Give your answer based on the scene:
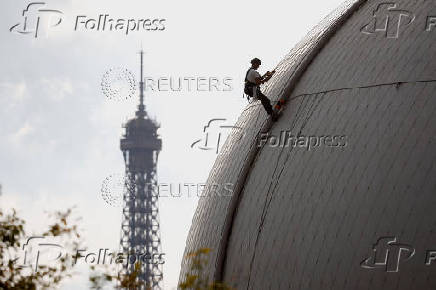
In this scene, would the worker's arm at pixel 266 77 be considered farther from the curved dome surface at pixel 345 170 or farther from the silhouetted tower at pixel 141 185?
the silhouetted tower at pixel 141 185

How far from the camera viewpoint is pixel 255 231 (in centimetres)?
2255

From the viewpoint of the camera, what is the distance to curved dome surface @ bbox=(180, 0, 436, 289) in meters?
20.2

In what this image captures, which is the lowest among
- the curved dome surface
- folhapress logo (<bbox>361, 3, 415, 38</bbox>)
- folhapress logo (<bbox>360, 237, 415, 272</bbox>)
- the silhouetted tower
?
folhapress logo (<bbox>360, 237, 415, 272</bbox>)

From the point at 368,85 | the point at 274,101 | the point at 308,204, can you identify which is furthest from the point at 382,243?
the point at 274,101

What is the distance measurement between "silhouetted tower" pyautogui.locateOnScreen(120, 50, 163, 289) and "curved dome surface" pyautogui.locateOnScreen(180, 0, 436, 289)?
75.1m

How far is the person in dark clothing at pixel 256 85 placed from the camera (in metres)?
23.1

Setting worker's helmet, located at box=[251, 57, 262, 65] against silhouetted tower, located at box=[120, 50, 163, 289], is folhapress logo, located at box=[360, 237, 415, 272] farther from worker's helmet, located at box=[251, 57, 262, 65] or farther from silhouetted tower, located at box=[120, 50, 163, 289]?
silhouetted tower, located at box=[120, 50, 163, 289]

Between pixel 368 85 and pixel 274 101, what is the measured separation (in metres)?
2.60

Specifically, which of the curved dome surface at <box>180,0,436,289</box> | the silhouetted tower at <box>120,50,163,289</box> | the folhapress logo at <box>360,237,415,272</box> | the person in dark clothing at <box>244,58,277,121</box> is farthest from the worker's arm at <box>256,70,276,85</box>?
the silhouetted tower at <box>120,50,163,289</box>

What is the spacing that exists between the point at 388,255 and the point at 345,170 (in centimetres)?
194

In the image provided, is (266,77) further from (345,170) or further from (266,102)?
(345,170)

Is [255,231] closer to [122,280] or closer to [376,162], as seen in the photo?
[376,162]

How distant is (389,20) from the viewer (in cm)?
2272

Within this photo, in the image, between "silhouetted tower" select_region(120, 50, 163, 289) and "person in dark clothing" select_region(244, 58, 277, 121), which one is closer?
"person in dark clothing" select_region(244, 58, 277, 121)
